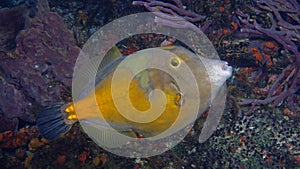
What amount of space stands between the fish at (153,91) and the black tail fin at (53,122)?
210 millimetres

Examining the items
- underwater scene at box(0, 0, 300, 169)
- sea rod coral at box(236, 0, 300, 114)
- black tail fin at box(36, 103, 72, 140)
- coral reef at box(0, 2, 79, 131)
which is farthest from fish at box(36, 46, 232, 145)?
coral reef at box(0, 2, 79, 131)

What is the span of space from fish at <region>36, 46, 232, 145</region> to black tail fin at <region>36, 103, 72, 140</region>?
0.69 ft

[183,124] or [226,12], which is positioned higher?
[183,124]

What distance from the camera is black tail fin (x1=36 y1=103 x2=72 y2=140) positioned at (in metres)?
2.02

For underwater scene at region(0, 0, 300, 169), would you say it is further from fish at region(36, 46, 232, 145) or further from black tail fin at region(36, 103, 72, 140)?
fish at region(36, 46, 232, 145)

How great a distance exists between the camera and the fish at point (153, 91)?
1710 mm

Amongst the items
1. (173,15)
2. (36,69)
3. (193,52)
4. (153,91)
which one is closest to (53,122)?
(153,91)

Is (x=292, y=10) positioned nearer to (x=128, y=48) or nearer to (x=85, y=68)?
(x=128, y=48)

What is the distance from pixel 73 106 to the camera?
192 cm

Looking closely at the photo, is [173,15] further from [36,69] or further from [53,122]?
[53,122]

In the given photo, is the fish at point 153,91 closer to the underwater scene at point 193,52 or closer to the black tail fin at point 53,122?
the black tail fin at point 53,122

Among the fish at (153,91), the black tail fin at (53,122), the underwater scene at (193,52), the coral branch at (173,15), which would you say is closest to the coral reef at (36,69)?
the underwater scene at (193,52)

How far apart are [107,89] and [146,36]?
247 cm

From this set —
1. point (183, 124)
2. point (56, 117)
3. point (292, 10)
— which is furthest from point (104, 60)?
point (292, 10)
